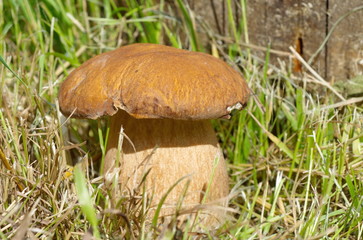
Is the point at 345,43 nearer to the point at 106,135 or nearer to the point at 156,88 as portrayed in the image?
the point at 156,88

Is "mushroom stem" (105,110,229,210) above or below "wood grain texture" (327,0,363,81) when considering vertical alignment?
below

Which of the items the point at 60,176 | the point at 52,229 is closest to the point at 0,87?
the point at 60,176

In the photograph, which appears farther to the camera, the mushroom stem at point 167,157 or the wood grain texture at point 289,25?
the wood grain texture at point 289,25

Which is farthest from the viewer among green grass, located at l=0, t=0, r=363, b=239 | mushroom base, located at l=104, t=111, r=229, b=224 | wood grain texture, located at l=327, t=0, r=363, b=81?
wood grain texture, located at l=327, t=0, r=363, b=81

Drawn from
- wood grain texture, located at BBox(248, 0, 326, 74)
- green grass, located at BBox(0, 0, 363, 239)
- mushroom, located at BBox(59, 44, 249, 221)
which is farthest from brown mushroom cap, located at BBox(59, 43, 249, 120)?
wood grain texture, located at BBox(248, 0, 326, 74)

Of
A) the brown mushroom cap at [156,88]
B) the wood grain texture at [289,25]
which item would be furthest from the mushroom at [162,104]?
the wood grain texture at [289,25]

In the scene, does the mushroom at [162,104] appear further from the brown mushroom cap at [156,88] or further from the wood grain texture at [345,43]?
the wood grain texture at [345,43]

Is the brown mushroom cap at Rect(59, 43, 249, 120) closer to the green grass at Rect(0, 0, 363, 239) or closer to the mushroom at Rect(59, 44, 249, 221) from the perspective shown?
the mushroom at Rect(59, 44, 249, 221)

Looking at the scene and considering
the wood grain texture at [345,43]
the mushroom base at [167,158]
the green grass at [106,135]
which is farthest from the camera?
the wood grain texture at [345,43]
